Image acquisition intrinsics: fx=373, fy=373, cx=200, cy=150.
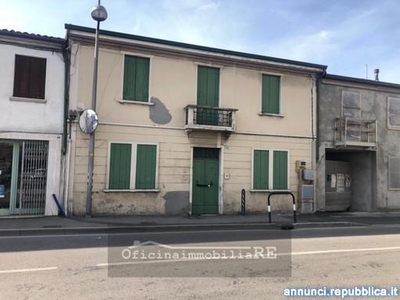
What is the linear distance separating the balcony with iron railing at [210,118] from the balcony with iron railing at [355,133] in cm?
520

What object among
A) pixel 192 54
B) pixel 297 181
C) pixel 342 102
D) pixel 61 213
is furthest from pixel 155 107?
pixel 342 102

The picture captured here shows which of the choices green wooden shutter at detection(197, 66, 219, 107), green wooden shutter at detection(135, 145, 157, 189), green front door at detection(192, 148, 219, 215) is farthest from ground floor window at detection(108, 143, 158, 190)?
green wooden shutter at detection(197, 66, 219, 107)

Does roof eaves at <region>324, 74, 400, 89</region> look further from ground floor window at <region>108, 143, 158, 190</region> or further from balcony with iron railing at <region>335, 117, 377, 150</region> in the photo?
ground floor window at <region>108, 143, 158, 190</region>

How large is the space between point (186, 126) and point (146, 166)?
2.05 meters

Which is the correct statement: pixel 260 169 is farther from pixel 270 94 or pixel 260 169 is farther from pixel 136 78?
pixel 136 78

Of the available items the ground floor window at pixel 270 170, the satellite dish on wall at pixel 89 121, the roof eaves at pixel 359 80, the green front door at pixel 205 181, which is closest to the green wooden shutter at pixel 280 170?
the ground floor window at pixel 270 170

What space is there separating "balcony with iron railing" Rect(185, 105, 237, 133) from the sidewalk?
10.7ft

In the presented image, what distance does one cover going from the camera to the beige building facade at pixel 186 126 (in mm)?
12812

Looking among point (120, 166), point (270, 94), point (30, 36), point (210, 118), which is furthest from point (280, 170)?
point (30, 36)

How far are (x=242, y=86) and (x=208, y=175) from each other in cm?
381

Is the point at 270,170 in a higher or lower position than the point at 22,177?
higher

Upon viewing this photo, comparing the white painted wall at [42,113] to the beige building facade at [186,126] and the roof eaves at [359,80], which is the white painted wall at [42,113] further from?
the roof eaves at [359,80]

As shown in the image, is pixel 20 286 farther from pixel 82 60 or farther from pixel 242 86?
pixel 242 86

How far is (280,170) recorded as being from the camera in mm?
15344
